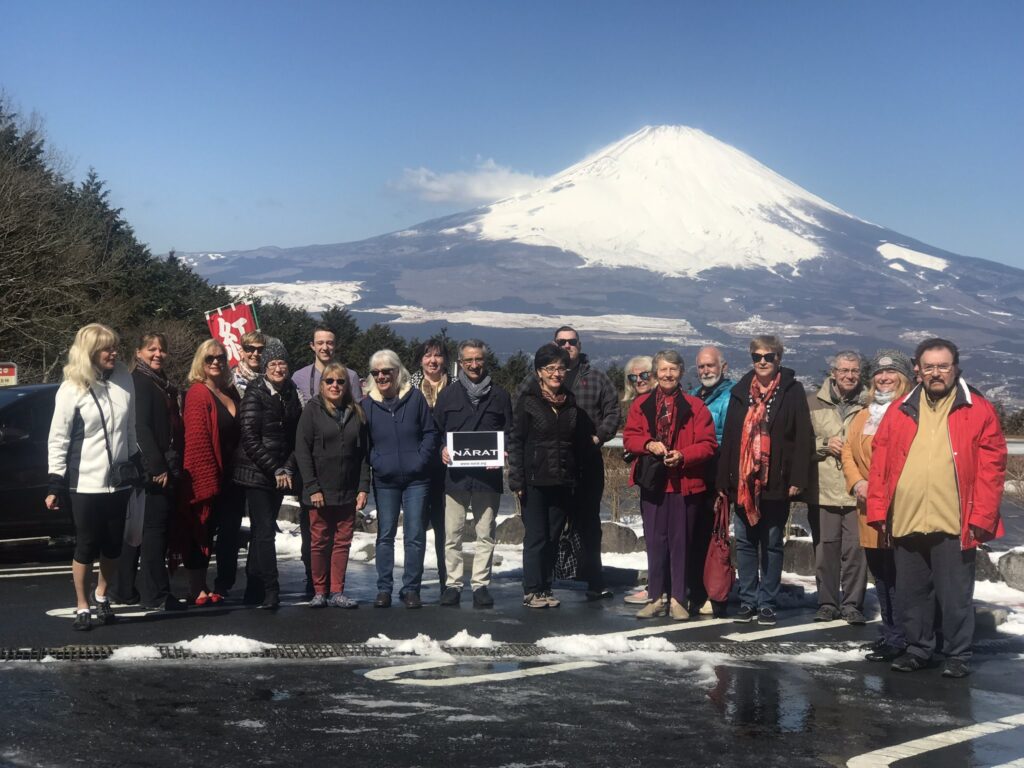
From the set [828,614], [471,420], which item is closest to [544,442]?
[471,420]

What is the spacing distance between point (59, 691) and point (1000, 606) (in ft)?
19.8

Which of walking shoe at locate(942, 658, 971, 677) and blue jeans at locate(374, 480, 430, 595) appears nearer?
walking shoe at locate(942, 658, 971, 677)

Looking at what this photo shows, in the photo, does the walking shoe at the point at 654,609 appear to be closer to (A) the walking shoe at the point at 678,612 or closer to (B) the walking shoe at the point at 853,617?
(A) the walking shoe at the point at 678,612

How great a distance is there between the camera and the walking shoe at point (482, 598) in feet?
30.9

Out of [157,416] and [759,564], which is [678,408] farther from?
[157,416]

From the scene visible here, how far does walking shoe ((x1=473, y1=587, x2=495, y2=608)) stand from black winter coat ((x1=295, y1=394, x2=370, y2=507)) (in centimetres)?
104

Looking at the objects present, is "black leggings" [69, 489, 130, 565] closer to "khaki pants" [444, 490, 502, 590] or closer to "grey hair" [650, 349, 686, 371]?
"khaki pants" [444, 490, 502, 590]

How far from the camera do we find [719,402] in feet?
32.7

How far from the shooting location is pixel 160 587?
9.06m

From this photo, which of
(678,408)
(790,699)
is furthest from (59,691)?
(678,408)

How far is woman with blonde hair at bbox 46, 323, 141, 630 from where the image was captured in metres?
8.10

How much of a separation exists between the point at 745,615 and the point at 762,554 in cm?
46

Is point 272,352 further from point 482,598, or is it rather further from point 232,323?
point 232,323

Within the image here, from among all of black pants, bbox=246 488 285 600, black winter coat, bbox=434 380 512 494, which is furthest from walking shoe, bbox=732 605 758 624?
black pants, bbox=246 488 285 600
